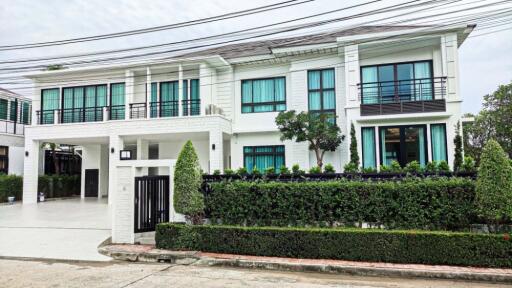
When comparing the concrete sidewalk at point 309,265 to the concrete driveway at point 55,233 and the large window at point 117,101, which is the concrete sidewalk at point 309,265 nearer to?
the concrete driveway at point 55,233

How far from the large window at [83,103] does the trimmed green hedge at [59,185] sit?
394 cm

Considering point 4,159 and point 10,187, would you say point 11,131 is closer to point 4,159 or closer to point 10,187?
point 4,159

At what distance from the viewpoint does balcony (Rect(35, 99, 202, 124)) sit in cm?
1720

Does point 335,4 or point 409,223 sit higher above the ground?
point 335,4

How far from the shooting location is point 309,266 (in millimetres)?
6629

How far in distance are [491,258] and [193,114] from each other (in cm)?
1350

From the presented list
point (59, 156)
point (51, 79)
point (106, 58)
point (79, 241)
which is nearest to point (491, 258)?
point (79, 241)

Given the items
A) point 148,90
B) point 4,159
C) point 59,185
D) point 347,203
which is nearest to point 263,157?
point 148,90

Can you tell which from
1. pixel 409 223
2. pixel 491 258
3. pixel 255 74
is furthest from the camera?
pixel 255 74

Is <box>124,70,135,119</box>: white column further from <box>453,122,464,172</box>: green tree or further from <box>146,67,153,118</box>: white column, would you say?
<box>453,122,464,172</box>: green tree

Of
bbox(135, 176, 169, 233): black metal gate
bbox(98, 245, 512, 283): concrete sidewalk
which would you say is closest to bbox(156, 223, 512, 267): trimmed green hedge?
bbox(98, 245, 512, 283): concrete sidewalk

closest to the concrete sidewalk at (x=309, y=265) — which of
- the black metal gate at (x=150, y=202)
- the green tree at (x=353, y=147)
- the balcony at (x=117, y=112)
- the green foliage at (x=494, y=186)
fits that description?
the black metal gate at (x=150, y=202)

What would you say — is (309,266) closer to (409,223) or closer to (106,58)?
(409,223)

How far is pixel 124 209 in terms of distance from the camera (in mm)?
→ 8703
